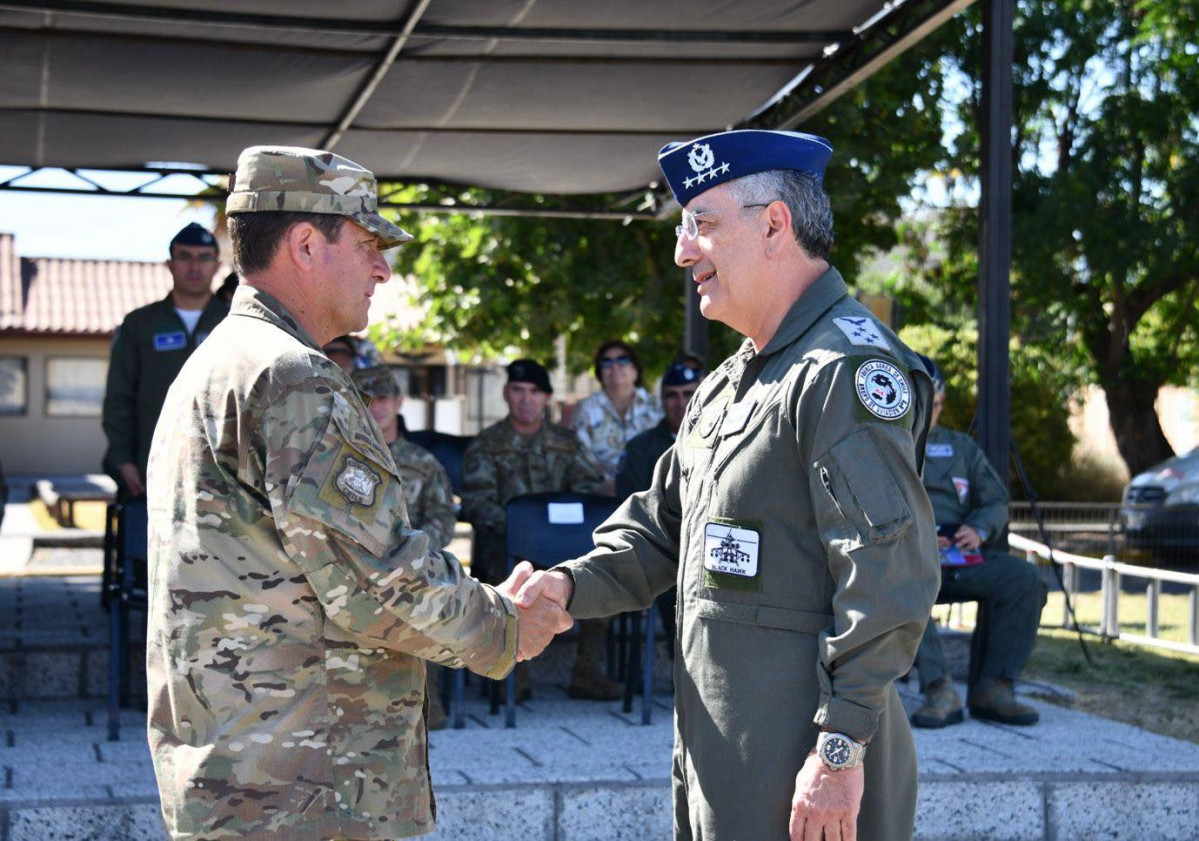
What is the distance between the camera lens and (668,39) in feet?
25.4

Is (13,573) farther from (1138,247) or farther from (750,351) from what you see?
(1138,247)

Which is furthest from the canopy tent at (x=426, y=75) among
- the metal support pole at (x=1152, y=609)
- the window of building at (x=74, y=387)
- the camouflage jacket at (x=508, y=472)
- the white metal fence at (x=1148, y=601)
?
the window of building at (x=74, y=387)

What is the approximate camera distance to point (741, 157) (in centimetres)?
296

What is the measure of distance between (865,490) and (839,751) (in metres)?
0.48

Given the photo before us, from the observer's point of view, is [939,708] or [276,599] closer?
[276,599]

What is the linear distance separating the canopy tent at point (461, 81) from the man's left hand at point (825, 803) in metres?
4.77

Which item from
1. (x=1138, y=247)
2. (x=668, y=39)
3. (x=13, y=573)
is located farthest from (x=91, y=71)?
(x=1138, y=247)

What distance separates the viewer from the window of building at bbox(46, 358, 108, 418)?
3362 centimetres

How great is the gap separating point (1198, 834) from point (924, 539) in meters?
3.74

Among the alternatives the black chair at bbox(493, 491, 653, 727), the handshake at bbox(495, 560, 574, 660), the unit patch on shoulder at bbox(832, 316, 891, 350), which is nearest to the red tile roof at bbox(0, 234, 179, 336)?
the black chair at bbox(493, 491, 653, 727)

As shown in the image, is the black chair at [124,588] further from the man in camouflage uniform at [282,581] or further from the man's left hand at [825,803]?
the man's left hand at [825,803]

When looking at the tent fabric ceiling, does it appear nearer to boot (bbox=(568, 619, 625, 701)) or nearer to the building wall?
boot (bbox=(568, 619, 625, 701))

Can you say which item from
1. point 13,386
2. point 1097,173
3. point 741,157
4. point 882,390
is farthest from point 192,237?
point 13,386

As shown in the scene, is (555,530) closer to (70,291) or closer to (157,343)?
(157,343)
